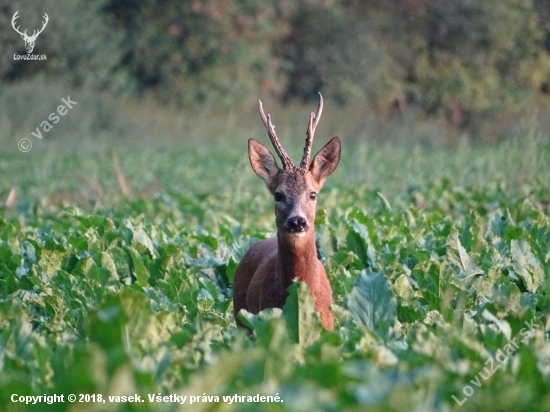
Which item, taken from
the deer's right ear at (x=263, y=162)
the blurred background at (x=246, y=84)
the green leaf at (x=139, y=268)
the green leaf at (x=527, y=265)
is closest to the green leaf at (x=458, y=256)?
the green leaf at (x=527, y=265)

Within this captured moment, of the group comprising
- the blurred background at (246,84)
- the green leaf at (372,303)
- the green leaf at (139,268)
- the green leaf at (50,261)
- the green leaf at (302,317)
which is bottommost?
the green leaf at (302,317)

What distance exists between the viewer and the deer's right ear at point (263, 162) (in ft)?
19.5

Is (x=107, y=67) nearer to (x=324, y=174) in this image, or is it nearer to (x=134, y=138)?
(x=134, y=138)

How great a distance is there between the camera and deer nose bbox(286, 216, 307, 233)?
5311 mm

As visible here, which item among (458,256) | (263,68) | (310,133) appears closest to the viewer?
(310,133)

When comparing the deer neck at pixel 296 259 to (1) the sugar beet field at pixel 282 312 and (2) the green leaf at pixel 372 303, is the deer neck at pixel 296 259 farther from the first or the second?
(2) the green leaf at pixel 372 303

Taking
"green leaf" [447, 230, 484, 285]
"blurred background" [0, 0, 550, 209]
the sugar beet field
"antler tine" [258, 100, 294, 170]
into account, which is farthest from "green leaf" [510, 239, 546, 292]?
"blurred background" [0, 0, 550, 209]

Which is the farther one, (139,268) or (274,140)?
(139,268)

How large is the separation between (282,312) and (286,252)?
1343 mm

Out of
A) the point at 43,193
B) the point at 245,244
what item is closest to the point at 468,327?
the point at 245,244

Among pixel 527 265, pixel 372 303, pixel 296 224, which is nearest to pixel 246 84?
pixel 527 265

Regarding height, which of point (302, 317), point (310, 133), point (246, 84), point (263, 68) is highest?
point (263, 68)

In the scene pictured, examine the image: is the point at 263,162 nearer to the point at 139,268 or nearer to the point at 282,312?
the point at 139,268

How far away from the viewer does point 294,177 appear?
570 centimetres
